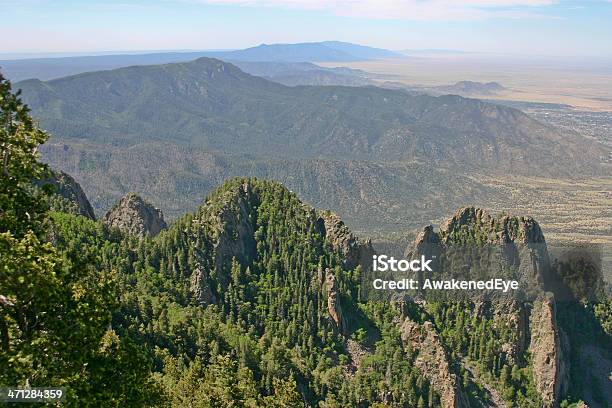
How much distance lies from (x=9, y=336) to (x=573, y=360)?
336 feet

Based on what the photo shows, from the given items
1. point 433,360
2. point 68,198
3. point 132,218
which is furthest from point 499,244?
point 68,198

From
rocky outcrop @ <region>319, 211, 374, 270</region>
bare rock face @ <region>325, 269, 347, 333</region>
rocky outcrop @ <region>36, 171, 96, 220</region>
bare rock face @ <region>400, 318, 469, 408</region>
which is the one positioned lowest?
bare rock face @ <region>400, 318, 469, 408</region>

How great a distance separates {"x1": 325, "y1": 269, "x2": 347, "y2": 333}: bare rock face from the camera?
9650 cm

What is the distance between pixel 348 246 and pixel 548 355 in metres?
41.8

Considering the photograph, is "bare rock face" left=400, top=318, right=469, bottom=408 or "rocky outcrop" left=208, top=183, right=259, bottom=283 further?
"rocky outcrop" left=208, top=183, right=259, bottom=283

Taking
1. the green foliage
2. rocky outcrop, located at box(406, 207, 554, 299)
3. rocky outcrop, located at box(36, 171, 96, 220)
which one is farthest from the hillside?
the green foliage

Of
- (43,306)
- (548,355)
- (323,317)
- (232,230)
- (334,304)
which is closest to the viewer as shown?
(43,306)

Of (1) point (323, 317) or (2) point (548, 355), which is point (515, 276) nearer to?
(2) point (548, 355)

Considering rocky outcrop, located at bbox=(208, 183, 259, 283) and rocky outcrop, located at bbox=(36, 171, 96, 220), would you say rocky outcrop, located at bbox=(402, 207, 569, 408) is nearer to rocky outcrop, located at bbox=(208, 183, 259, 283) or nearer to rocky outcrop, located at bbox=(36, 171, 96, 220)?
rocky outcrop, located at bbox=(208, 183, 259, 283)

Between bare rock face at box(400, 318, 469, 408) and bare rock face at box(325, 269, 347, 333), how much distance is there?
11089 mm

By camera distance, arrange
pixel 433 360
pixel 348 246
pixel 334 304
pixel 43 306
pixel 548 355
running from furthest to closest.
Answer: pixel 348 246 → pixel 334 304 → pixel 548 355 → pixel 433 360 → pixel 43 306

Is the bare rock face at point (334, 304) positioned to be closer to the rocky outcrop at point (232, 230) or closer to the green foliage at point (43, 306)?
the rocky outcrop at point (232, 230)

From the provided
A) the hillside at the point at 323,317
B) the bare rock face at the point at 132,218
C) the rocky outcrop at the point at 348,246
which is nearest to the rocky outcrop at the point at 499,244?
the hillside at the point at 323,317

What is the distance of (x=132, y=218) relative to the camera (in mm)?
131125
